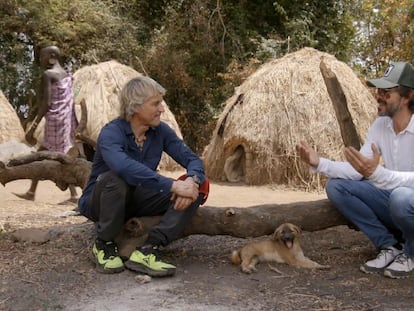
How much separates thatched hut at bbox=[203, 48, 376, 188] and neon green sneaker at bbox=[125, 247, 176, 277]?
6.34 m

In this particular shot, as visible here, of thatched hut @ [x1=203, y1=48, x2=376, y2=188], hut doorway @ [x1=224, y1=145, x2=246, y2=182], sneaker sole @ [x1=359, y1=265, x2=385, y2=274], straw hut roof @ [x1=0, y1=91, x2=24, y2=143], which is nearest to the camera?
sneaker sole @ [x1=359, y1=265, x2=385, y2=274]

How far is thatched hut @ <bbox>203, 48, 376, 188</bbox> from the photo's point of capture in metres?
9.89

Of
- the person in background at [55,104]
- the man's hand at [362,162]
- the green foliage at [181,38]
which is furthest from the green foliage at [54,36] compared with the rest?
the man's hand at [362,162]

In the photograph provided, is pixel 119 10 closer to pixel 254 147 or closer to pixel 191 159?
pixel 254 147

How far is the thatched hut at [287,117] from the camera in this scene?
9.89 meters

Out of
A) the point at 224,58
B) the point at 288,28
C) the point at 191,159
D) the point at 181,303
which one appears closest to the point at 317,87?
the point at 288,28

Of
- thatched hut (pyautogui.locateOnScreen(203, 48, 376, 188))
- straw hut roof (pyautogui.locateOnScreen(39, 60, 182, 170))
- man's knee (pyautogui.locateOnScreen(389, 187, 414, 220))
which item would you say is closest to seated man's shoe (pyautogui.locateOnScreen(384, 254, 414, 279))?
man's knee (pyautogui.locateOnScreen(389, 187, 414, 220))

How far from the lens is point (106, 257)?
375 cm

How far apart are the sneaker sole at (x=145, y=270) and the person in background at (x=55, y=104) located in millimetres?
4430

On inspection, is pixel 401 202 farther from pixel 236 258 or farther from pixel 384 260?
pixel 236 258

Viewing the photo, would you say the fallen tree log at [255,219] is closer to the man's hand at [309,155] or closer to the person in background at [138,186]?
the person in background at [138,186]

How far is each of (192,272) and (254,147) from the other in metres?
6.43

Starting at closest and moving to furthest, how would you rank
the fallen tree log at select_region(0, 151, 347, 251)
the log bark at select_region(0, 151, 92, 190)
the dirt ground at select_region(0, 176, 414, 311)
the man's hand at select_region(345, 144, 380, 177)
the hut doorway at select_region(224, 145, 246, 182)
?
the dirt ground at select_region(0, 176, 414, 311) < the man's hand at select_region(345, 144, 380, 177) < the fallen tree log at select_region(0, 151, 347, 251) < the log bark at select_region(0, 151, 92, 190) < the hut doorway at select_region(224, 145, 246, 182)

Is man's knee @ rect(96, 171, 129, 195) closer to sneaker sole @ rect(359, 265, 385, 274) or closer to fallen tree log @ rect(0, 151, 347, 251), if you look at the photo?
fallen tree log @ rect(0, 151, 347, 251)
